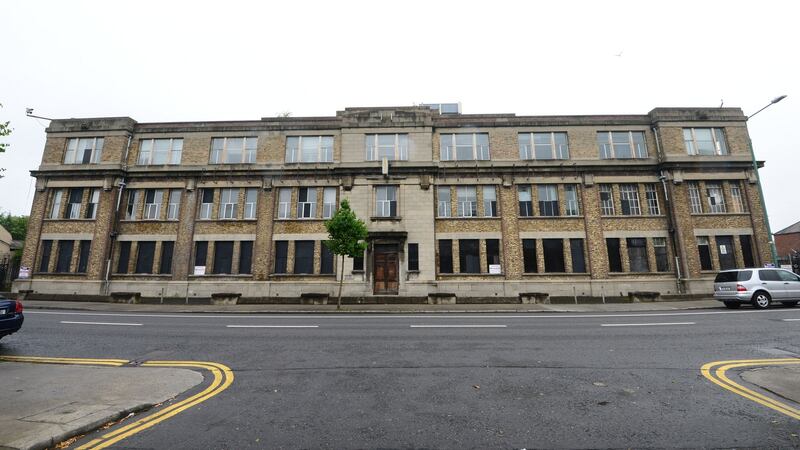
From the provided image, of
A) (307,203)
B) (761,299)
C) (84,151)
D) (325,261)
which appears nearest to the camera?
(761,299)

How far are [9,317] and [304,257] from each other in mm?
14815

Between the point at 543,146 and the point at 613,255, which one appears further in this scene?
the point at 543,146

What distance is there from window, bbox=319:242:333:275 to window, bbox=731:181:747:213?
1066 inches

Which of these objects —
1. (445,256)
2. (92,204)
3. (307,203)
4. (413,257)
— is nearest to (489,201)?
(445,256)

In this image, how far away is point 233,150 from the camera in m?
24.5

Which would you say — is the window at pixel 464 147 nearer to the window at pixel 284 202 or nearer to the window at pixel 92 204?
the window at pixel 284 202

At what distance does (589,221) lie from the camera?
74.1ft

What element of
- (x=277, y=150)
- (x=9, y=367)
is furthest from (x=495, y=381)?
(x=277, y=150)

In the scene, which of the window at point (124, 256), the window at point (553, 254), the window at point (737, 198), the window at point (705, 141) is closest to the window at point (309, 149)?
the window at point (124, 256)

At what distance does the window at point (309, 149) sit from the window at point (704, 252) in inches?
990

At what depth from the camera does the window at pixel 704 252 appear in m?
22.0

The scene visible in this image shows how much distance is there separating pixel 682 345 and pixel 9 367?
1455cm

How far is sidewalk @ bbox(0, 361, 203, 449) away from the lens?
12.7ft

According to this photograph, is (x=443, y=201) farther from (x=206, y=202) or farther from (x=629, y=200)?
(x=206, y=202)
